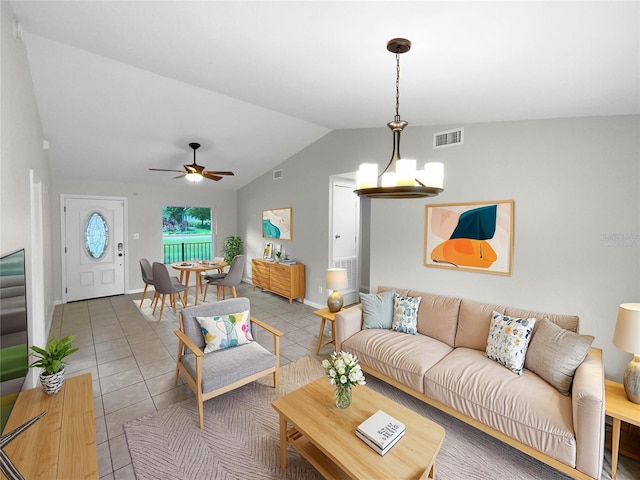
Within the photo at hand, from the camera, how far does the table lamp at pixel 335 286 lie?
3.50m

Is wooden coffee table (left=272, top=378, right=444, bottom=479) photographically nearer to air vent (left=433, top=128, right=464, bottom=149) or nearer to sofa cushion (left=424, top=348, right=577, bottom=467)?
sofa cushion (left=424, top=348, right=577, bottom=467)

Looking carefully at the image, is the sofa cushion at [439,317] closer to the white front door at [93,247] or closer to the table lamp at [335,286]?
the table lamp at [335,286]

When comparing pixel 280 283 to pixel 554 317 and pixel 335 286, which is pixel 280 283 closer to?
pixel 335 286

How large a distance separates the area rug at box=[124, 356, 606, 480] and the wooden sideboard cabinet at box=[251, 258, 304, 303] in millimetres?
2898

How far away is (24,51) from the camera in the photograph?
2.47 meters

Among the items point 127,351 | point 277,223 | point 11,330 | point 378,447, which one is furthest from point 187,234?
point 378,447

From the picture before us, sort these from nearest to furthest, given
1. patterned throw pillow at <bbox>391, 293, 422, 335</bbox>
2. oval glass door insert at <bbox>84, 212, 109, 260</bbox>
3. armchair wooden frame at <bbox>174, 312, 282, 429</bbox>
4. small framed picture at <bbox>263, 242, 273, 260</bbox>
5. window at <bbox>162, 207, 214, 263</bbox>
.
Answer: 1. armchair wooden frame at <bbox>174, 312, 282, 429</bbox>
2. patterned throw pillow at <bbox>391, 293, 422, 335</bbox>
3. oval glass door insert at <bbox>84, 212, 109, 260</bbox>
4. small framed picture at <bbox>263, 242, 273, 260</bbox>
5. window at <bbox>162, 207, 214, 263</bbox>

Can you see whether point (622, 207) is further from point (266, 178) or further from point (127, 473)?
point (266, 178)

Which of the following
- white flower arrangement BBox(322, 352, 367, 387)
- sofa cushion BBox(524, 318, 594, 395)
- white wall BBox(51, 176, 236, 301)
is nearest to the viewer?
white flower arrangement BBox(322, 352, 367, 387)

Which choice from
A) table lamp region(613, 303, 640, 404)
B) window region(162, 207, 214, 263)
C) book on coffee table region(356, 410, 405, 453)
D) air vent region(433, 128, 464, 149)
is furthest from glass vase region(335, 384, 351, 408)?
window region(162, 207, 214, 263)

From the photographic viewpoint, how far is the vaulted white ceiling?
1576 millimetres

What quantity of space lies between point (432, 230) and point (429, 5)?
7.62ft

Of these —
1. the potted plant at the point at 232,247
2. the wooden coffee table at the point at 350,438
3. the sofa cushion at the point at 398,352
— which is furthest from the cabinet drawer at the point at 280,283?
the wooden coffee table at the point at 350,438

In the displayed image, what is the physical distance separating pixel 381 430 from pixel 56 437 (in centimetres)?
173
